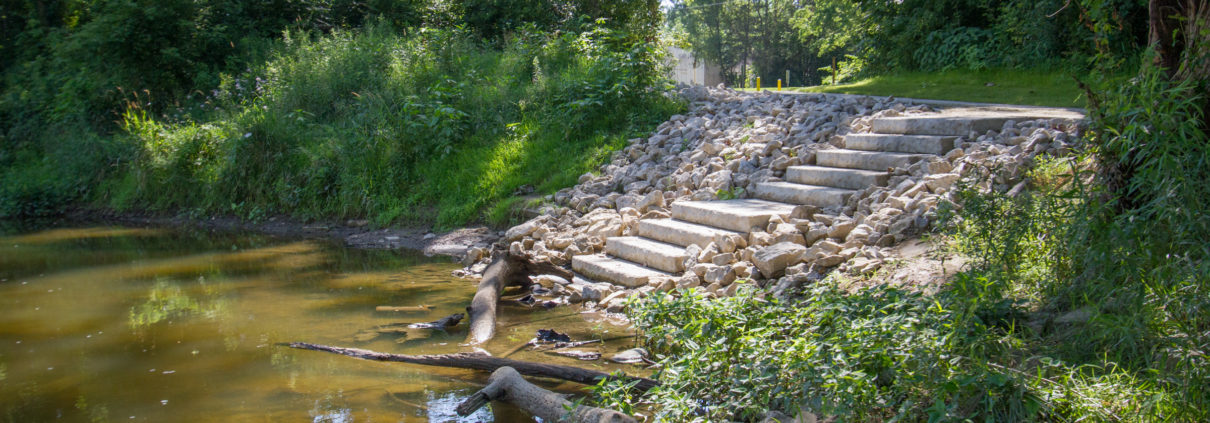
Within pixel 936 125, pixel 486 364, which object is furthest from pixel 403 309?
pixel 936 125

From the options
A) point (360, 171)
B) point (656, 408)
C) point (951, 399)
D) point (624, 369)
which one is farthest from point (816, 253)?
point (360, 171)

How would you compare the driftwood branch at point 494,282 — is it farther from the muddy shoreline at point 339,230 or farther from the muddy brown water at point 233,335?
the muddy shoreline at point 339,230

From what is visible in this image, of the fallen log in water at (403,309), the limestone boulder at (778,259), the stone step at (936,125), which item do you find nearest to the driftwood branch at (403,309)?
the fallen log in water at (403,309)

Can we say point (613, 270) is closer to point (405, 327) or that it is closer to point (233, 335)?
point (405, 327)

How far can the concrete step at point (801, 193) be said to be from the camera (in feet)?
22.2

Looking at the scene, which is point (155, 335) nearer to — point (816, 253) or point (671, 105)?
point (816, 253)

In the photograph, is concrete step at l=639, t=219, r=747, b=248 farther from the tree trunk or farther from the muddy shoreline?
the tree trunk

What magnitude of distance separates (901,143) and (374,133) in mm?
7273

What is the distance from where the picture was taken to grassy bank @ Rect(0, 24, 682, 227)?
1063cm

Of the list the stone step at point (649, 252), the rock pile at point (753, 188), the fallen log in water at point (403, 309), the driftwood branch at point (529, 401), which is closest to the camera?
the driftwood branch at point (529, 401)

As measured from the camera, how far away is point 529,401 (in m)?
4.11

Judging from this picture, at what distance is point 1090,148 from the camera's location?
4.25 meters

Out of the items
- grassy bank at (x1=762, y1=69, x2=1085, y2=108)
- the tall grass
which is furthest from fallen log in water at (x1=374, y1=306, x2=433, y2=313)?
grassy bank at (x1=762, y1=69, x2=1085, y2=108)

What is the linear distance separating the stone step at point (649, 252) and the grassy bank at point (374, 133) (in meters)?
2.34
